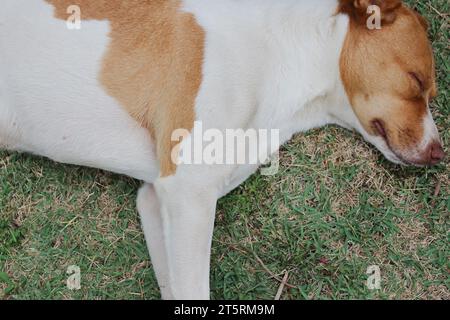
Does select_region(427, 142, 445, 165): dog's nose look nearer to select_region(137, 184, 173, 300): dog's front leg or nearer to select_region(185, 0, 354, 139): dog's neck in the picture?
select_region(185, 0, 354, 139): dog's neck

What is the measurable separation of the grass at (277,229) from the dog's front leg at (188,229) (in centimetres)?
51

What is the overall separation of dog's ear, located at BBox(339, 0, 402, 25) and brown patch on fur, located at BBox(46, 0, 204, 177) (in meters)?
0.80

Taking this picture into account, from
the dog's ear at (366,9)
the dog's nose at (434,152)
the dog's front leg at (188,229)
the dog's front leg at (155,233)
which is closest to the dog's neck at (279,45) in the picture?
the dog's ear at (366,9)

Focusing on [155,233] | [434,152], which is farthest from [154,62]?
[434,152]

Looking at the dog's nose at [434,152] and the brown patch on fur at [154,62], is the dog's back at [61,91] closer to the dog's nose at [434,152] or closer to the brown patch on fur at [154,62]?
the brown patch on fur at [154,62]

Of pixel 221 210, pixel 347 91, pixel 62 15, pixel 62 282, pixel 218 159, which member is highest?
pixel 62 15

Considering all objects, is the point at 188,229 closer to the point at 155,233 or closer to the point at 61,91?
the point at 155,233

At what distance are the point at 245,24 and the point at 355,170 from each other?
1260 mm

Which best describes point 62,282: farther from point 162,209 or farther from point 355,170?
point 355,170

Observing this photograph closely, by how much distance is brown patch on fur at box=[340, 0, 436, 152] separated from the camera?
11.4ft

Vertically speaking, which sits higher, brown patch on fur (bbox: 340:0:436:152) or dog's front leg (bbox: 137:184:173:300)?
brown patch on fur (bbox: 340:0:436:152)

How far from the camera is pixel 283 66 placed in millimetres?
3547

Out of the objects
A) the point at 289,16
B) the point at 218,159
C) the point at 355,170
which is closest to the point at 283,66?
the point at 289,16

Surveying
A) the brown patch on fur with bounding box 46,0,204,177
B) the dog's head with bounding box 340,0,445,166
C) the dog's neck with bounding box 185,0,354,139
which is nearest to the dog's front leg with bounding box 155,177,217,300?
the brown patch on fur with bounding box 46,0,204,177
